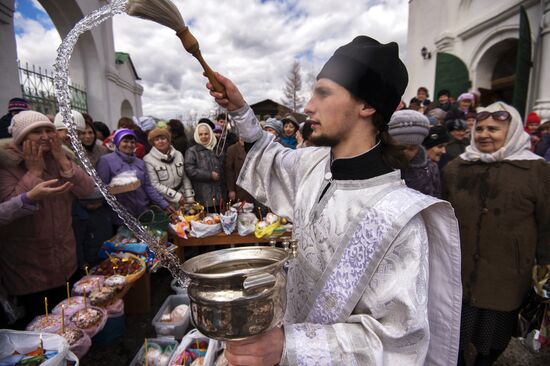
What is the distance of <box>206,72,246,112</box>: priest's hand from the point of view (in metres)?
1.41

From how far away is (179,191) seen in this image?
5.12 meters

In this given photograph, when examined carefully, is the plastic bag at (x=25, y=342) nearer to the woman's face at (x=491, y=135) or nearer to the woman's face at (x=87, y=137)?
the woman's face at (x=87, y=137)

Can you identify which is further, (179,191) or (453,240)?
(179,191)

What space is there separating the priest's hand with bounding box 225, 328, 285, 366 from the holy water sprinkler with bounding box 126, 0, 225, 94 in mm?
1034

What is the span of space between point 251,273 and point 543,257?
103 inches

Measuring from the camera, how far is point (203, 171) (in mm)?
5086

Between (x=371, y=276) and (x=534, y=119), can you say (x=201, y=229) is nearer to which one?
(x=371, y=276)

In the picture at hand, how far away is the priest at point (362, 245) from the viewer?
101 centimetres

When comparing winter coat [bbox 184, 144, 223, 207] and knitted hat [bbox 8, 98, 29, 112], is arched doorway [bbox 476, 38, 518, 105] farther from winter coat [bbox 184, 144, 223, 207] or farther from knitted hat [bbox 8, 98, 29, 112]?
knitted hat [bbox 8, 98, 29, 112]

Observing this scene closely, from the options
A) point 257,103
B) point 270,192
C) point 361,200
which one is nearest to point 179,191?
point 270,192

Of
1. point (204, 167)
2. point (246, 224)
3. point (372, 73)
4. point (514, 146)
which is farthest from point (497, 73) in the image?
point (372, 73)

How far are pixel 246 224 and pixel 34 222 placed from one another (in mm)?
2449

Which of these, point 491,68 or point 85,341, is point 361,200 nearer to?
point 85,341

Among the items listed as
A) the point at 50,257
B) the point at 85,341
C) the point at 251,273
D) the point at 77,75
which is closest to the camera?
the point at 251,273
